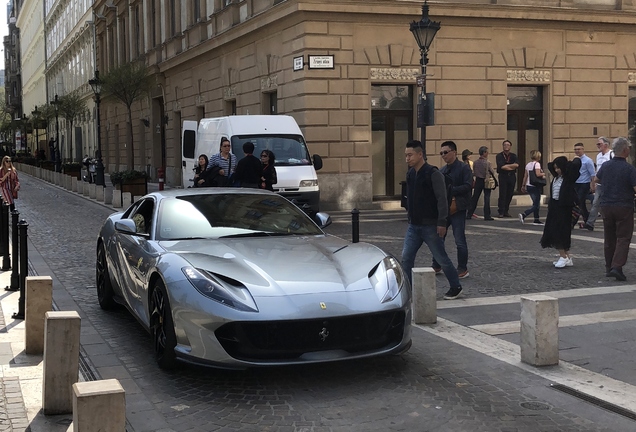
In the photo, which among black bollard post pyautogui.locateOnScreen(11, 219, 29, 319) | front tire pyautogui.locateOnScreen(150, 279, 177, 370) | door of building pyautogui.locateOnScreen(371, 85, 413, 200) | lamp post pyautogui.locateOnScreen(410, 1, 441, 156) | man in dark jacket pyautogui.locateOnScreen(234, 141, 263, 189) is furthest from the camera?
door of building pyautogui.locateOnScreen(371, 85, 413, 200)

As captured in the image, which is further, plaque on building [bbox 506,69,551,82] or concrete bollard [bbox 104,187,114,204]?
concrete bollard [bbox 104,187,114,204]

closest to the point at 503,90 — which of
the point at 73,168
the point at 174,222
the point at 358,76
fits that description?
the point at 358,76

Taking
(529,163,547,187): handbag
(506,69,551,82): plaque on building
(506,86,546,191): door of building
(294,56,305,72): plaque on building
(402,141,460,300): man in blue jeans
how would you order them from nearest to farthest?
(402,141,460,300): man in blue jeans < (529,163,547,187): handbag < (294,56,305,72): plaque on building < (506,69,551,82): plaque on building < (506,86,546,191): door of building

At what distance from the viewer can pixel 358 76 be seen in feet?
75.8

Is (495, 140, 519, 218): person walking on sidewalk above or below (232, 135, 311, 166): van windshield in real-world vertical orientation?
below

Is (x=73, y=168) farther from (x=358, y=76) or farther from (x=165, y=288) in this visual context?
(x=165, y=288)

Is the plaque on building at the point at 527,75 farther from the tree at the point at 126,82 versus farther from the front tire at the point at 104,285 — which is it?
the front tire at the point at 104,285

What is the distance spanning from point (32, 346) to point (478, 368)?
363 centimetres

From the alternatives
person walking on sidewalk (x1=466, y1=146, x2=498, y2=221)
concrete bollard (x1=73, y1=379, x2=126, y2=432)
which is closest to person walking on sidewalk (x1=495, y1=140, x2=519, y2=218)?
person walking on sidewalk (x1=466, y1=146, x2=498, y2=221)

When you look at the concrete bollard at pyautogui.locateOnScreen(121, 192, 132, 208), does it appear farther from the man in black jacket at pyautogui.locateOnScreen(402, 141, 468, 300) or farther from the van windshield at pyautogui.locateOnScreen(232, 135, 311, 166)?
the man in black jacket at pyautogui.locateOnScreen(402, 141, 468, 300)

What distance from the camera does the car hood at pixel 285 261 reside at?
5.88 meters

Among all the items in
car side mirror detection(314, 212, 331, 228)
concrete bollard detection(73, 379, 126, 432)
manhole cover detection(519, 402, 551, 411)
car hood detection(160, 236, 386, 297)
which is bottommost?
manhole cover detection(519, 402, 551, 411)

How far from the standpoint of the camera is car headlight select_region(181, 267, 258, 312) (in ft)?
18.6

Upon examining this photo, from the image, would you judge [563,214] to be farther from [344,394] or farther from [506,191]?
[506,191]
